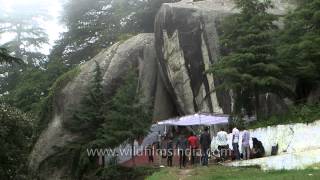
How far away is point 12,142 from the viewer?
2353 cm

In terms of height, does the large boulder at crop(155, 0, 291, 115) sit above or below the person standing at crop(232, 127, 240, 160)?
above

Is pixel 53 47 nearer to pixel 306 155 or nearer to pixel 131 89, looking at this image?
pixel 131 89

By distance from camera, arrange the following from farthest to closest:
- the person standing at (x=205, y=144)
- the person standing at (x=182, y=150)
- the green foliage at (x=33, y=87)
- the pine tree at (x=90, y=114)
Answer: the green foliage at (x=33, y=87)
the pine tree at (x=90, y=114)
the person standing at (x=182, y=150)
the person standing at (x=205, y=144)

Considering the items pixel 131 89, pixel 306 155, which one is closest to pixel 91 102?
pixel 131 89

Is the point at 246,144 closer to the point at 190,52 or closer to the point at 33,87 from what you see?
the point at 190,52

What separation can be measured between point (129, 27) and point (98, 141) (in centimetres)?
1770

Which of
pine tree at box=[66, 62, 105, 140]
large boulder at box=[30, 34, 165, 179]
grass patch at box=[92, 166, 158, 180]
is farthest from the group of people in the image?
large boulder at box=[30, 34, 165, 179]

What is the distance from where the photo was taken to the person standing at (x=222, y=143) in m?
22.1

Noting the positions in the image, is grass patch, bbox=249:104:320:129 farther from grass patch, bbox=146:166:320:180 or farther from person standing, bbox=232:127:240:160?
grass patch, bbox=146:166:320:180

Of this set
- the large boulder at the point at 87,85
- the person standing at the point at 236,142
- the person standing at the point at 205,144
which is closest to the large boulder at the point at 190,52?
the large boulder at the point at 87,85

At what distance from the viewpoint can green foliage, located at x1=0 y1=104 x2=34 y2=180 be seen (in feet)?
71.6

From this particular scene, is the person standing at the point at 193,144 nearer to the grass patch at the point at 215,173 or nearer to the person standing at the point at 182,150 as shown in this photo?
the person standing at the point at 182,150

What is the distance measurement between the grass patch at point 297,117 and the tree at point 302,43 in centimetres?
191

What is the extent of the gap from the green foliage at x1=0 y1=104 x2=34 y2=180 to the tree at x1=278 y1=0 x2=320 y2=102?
11340mm
